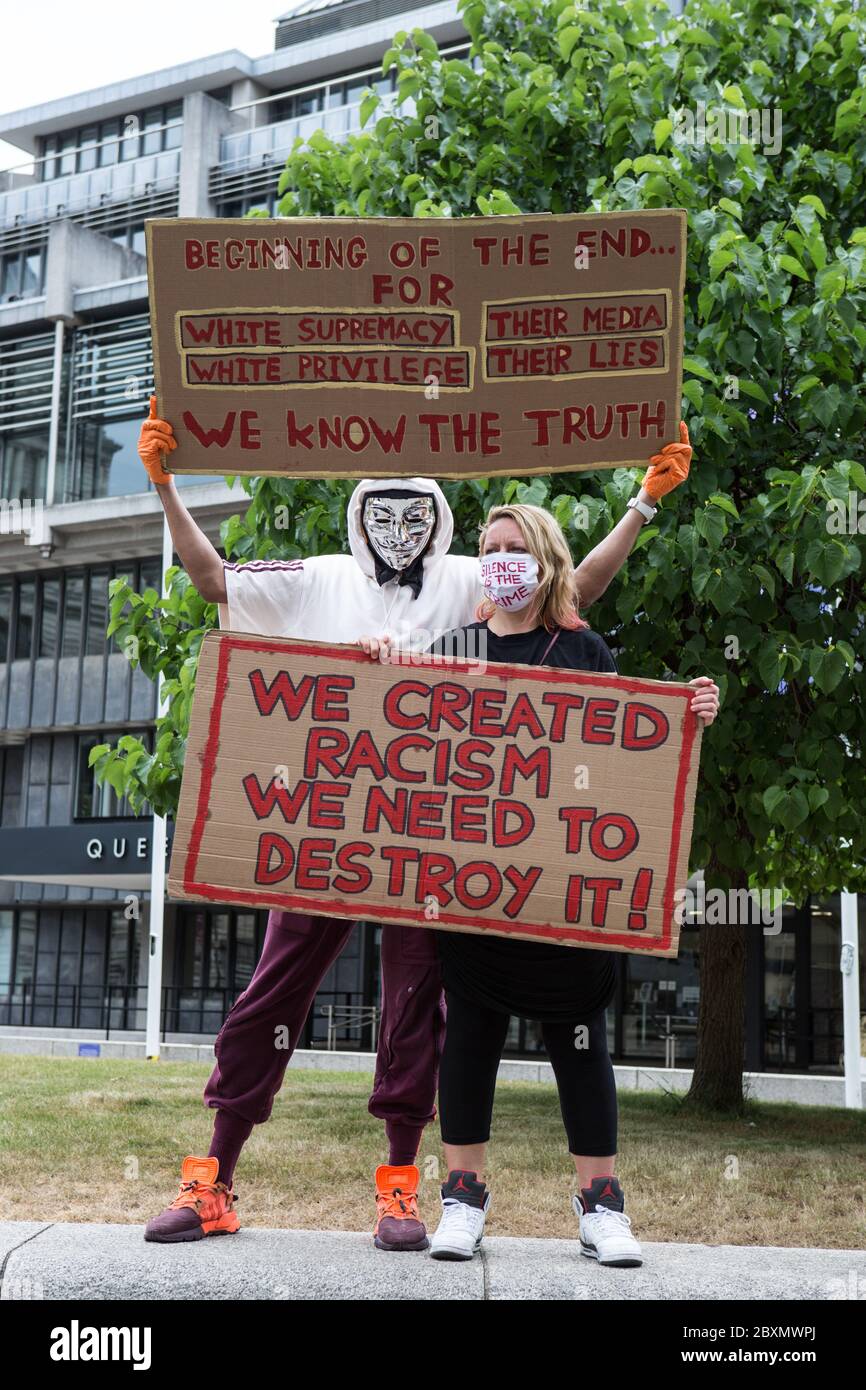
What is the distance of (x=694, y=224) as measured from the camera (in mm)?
7766

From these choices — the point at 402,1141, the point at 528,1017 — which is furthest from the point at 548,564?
the point at 402,1141

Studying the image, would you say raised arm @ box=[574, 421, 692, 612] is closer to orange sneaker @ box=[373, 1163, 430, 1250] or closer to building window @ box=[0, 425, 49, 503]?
orange sneaker @ box=[373, 1163, 430, 1250]

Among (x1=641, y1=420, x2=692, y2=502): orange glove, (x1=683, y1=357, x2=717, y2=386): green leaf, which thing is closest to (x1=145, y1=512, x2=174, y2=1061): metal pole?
(x1=683, y1=357, x2=717, y2=386): green leaf

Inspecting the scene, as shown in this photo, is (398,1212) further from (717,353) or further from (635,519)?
(717,353)

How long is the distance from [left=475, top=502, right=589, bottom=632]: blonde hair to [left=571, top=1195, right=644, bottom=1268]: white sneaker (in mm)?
1667

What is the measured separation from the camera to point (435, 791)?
156 inches

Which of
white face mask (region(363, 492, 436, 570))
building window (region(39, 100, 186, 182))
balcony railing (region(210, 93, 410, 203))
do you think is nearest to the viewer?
white face mask (region(363, 492, 436, 570))

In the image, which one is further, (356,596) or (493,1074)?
(356,596)

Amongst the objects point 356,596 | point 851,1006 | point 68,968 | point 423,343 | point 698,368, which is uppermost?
point 698,368

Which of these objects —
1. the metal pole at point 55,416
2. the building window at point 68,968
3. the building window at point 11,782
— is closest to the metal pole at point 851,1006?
the building window at point 68,968

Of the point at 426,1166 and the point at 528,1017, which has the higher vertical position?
the point at 528,1017

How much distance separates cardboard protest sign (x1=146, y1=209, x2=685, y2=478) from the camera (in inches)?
163

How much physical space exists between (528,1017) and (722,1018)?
850 centimetres
